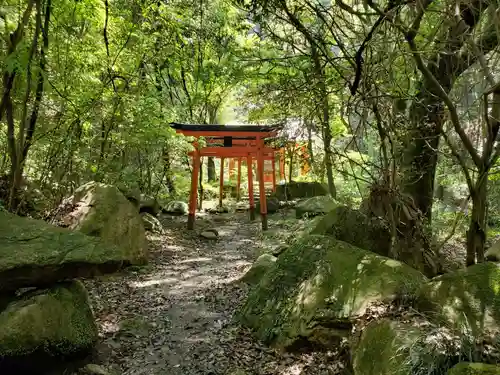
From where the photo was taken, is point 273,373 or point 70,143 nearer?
point 273,373

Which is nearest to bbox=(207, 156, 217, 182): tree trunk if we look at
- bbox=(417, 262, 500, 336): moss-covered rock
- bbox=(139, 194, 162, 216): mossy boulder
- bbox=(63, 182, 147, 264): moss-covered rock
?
bbox=(139, 194, 162, 216): mossy boulder

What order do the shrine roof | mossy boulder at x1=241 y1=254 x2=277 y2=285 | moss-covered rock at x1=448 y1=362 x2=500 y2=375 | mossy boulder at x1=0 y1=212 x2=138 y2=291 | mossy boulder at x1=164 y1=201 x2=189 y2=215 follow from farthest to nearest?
mossy boulder at x1=164 y1=201 x2=189 y2=215 < the shrine roof < mossy boulder at x1=241 y1=254 x2=277 y2=285 < mossy boulder at x1=0 y1=212 x2=138 y2=291 < moss-covered rock at x1=448 y1=362 x2=500 y2=375

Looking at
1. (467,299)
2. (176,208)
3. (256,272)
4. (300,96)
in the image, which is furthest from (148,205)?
(467,299)

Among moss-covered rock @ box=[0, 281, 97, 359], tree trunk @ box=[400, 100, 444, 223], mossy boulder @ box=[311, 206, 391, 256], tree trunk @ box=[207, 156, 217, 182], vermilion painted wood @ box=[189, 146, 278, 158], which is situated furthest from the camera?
tree trunk @ box=[207, 156, 217, 182]

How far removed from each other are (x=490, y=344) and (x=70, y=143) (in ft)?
20.5

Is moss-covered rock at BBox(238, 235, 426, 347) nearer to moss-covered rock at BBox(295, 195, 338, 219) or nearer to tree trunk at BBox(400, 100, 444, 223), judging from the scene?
tree trunk at BBox(400, 100, 444, 223)

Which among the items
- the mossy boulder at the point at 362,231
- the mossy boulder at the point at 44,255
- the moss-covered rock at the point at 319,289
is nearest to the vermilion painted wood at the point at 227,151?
the mossy boulder at the point at 362,231

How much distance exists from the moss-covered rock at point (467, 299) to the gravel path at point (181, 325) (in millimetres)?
904

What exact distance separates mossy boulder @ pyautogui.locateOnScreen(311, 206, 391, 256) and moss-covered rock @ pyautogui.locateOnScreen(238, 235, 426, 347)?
1.01m

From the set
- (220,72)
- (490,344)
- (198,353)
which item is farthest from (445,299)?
(220,72)

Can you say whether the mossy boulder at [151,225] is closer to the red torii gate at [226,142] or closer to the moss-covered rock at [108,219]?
the red torii gate at [226,142]

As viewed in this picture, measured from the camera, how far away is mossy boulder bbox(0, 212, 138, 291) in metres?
3.13

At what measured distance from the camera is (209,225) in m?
11.6

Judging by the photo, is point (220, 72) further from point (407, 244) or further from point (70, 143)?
point (407, 244)
